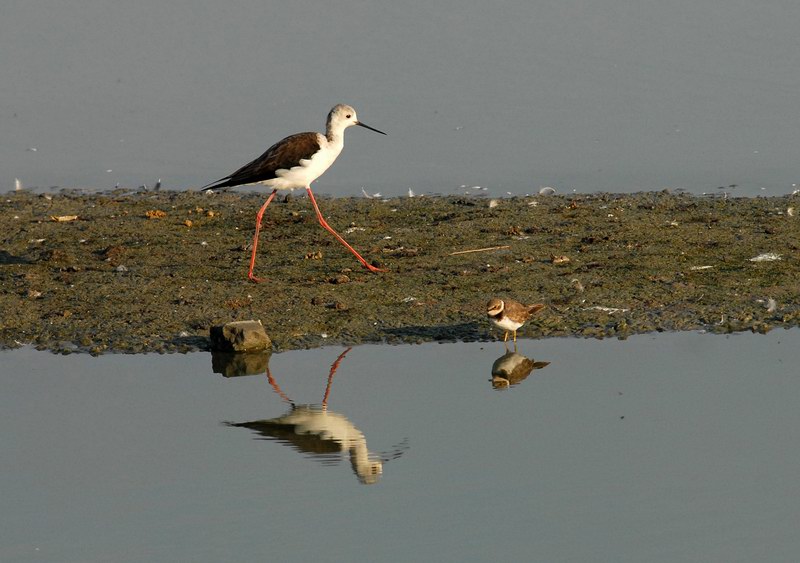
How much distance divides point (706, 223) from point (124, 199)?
16.4ft

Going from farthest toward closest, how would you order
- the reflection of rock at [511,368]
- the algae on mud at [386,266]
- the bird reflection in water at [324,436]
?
the algae on mud at [386,266] → the reflection of rock at [511,368] → the bird reflection in water at [324,436]

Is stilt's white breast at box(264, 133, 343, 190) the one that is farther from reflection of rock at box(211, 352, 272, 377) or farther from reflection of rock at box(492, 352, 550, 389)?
reflection of rock at box(492, 352, 550, 389)

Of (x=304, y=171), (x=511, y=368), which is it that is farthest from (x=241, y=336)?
(x=304, y=171)

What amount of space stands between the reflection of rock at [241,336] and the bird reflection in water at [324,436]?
27.6 inches

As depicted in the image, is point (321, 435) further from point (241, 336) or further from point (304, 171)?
point (304, 171)

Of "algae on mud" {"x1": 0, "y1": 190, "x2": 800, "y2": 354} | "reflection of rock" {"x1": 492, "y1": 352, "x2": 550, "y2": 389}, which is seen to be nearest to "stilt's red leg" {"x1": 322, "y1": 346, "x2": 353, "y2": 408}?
"algae on mud" {"x1": 0, "y1": 190, "x2": 800, "y2": 354}

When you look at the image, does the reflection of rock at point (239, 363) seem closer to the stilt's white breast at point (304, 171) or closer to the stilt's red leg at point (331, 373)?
the stilt's red leg at point (331, 373)

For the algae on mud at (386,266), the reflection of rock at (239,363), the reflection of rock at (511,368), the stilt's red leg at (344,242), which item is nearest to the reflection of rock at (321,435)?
→ the reflection of rock at (239,363)

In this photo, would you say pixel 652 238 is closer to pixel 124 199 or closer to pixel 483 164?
pixel 483 164

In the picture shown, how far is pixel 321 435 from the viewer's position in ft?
23.6

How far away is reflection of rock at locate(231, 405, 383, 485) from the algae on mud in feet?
4.07

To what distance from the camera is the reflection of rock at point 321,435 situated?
6703 mm

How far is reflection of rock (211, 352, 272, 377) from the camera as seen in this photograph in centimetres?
824

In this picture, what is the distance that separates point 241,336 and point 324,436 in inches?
54.4
